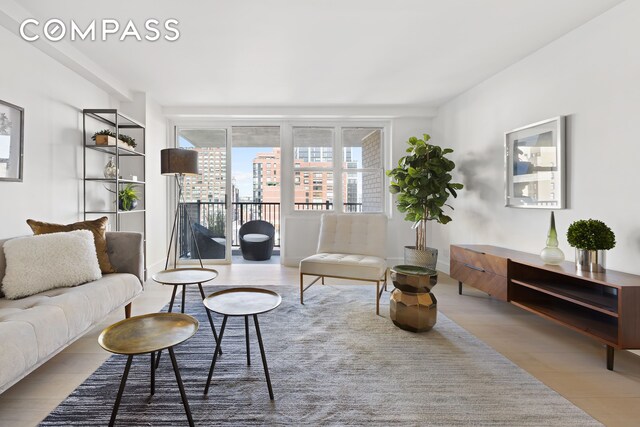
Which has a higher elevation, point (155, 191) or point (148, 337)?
point (155, 191)

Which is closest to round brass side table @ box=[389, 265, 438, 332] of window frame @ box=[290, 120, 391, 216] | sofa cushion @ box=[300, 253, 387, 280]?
sofa cushion @ box=[300, 253, 387, 280]

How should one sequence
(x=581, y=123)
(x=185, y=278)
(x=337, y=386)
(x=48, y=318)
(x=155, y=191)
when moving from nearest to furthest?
(x=48, y=318)
(x=337, y=386)
(x=185, y=278)
(x=581, y=123)
(x=155, y=191)

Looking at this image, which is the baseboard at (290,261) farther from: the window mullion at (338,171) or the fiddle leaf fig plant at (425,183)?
the fiddle leaf fig plant at (425,183)

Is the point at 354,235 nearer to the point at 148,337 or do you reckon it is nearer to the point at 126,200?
the point at 148,337

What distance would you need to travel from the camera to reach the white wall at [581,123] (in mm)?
2023

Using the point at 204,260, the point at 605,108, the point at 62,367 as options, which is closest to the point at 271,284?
the point at 204,260

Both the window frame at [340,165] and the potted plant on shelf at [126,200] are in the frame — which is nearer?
the potted plant on shelf at [126,200]

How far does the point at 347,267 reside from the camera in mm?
2799

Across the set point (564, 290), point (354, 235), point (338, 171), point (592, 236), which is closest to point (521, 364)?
point (564, 290)

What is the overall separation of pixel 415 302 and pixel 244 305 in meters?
1.33

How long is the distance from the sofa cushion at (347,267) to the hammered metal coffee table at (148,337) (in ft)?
5.20

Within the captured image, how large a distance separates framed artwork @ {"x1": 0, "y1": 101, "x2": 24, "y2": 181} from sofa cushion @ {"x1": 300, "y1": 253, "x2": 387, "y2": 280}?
7.97ft

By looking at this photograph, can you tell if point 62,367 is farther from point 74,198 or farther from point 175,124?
point 175,124

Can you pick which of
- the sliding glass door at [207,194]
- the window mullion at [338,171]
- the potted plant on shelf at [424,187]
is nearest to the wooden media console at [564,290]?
the potted plant on shelf at [424,187]
